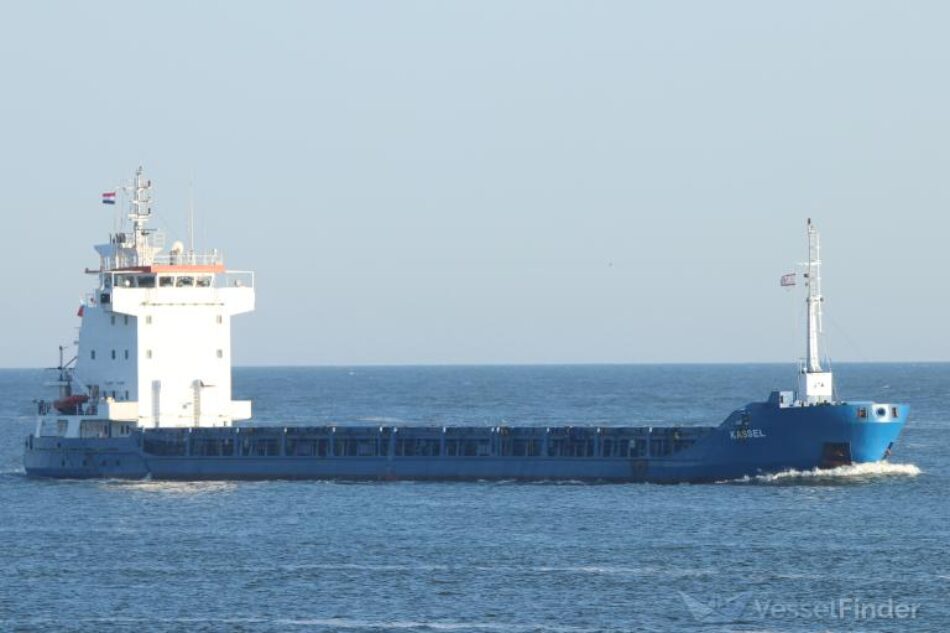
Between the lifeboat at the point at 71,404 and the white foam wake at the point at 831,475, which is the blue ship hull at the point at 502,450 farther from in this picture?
the lifeboat at the point at 71,404

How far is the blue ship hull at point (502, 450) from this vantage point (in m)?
67.7

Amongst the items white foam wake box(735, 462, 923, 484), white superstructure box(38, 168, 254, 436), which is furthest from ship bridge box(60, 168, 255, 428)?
white foam wake box(735, 462, 923, 484)

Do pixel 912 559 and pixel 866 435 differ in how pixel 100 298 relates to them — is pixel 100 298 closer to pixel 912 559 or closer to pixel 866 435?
pixel 866 435

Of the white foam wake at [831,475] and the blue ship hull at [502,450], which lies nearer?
the blue ship hull at [502,450]

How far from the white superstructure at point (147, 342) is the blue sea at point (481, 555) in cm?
354

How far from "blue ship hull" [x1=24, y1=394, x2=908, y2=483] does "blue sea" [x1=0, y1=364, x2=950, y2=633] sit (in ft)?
3.21

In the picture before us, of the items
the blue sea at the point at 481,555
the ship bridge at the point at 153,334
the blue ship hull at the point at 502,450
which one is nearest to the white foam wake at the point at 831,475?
the blue sea at the point at 481,555

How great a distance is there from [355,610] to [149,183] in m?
36.5

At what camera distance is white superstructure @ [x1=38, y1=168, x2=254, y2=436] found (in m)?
75.9

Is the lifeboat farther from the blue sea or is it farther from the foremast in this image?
the foremast

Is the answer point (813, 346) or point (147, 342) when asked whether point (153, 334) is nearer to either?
point (147, 342)

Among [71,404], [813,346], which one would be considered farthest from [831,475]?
[71,404]

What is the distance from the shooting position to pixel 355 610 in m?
45.3

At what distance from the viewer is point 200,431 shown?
75750 mm
